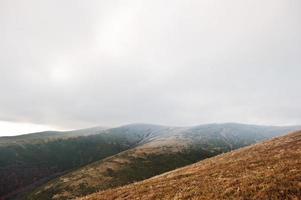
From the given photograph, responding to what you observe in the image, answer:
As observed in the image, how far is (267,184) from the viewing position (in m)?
18.9

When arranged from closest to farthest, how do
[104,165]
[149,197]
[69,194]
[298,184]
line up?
[298,184] → [149,197] → [69,194] → [104,165]

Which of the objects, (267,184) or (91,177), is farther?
(91,177)

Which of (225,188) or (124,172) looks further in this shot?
(124,172)

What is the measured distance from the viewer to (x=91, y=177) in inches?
5595

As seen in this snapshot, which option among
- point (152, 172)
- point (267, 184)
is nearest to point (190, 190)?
point (267, 184)

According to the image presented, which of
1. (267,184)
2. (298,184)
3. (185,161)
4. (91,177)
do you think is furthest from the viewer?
(185,161)

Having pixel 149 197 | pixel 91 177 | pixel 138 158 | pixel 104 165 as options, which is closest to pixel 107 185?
pixel 91 177

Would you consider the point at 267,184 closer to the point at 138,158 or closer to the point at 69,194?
the point at 69,194

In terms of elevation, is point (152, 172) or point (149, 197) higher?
point (149, 197)

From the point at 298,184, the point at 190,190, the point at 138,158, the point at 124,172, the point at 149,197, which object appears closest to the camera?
the point at 298,184

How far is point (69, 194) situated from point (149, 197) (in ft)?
355

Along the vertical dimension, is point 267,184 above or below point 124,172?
above

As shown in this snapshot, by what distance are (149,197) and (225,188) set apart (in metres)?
7.21

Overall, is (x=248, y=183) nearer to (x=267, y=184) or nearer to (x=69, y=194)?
(x=267, y=184)
